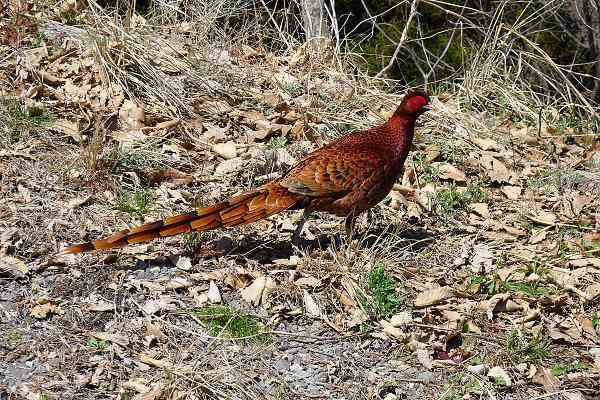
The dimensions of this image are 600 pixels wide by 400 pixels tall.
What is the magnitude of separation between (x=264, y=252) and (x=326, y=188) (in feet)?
1.80

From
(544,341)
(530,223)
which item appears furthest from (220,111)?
(544,341)

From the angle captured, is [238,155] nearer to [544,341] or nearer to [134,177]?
[134,177]

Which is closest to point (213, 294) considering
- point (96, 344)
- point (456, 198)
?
point (96, 344)

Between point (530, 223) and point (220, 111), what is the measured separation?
8.16ft

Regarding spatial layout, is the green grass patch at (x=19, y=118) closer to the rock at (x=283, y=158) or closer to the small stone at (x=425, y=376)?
the rock at (x=283, y=158)

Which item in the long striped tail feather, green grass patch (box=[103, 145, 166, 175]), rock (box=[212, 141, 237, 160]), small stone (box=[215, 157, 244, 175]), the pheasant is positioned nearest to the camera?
the long striped tail feather

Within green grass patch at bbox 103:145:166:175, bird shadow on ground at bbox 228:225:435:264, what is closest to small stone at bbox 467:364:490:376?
bird shadow on ground at bbox 228:225:435:264

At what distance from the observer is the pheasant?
473 cm

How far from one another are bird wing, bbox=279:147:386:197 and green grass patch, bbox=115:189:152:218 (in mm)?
940

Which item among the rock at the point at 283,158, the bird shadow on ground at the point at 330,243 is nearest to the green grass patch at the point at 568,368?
the bird shadow on ground at the point at 330,243

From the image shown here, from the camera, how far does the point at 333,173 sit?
4.94 meters

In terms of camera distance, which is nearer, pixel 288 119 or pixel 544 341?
pixel 544 341

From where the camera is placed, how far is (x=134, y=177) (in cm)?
560

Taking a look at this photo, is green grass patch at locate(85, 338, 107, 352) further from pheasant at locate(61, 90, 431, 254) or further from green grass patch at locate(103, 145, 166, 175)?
green grass patch at locate(103, 145, 166, 175)
